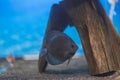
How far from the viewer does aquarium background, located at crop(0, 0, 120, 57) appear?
22.5ft

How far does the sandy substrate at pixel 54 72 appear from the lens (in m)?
4.64

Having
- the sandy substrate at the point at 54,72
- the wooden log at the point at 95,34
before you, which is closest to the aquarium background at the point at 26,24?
the sandy substrate at the point at 54,72

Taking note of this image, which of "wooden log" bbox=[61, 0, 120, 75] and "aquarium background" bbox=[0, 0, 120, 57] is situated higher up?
"aquarium background" bbox=[0, 0, 120, 57]

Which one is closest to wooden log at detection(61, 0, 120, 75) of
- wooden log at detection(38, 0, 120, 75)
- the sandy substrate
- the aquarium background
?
wooden log at detection(38, 0, 120, 75)

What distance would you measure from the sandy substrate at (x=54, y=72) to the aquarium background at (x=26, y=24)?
15.0 inches

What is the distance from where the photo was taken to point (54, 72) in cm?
550

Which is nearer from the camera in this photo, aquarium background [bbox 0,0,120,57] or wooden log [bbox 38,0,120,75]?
wooden log [bbox 38,0,120,75]

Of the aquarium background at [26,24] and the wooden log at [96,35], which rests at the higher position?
the aquarium background at [26,24]

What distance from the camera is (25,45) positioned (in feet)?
23.1

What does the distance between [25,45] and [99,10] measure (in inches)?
102

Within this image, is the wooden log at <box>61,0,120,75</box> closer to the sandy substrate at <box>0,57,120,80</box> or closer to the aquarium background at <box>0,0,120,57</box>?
the sandy substrate at <box>0,57,120,80</box>

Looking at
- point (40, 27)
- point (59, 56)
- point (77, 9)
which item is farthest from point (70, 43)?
point (40, 27)

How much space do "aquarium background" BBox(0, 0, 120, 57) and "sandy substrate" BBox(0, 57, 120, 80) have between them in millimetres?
380

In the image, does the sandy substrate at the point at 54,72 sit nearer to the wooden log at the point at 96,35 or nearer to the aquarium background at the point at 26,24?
the wooden log at the point at 96,35
